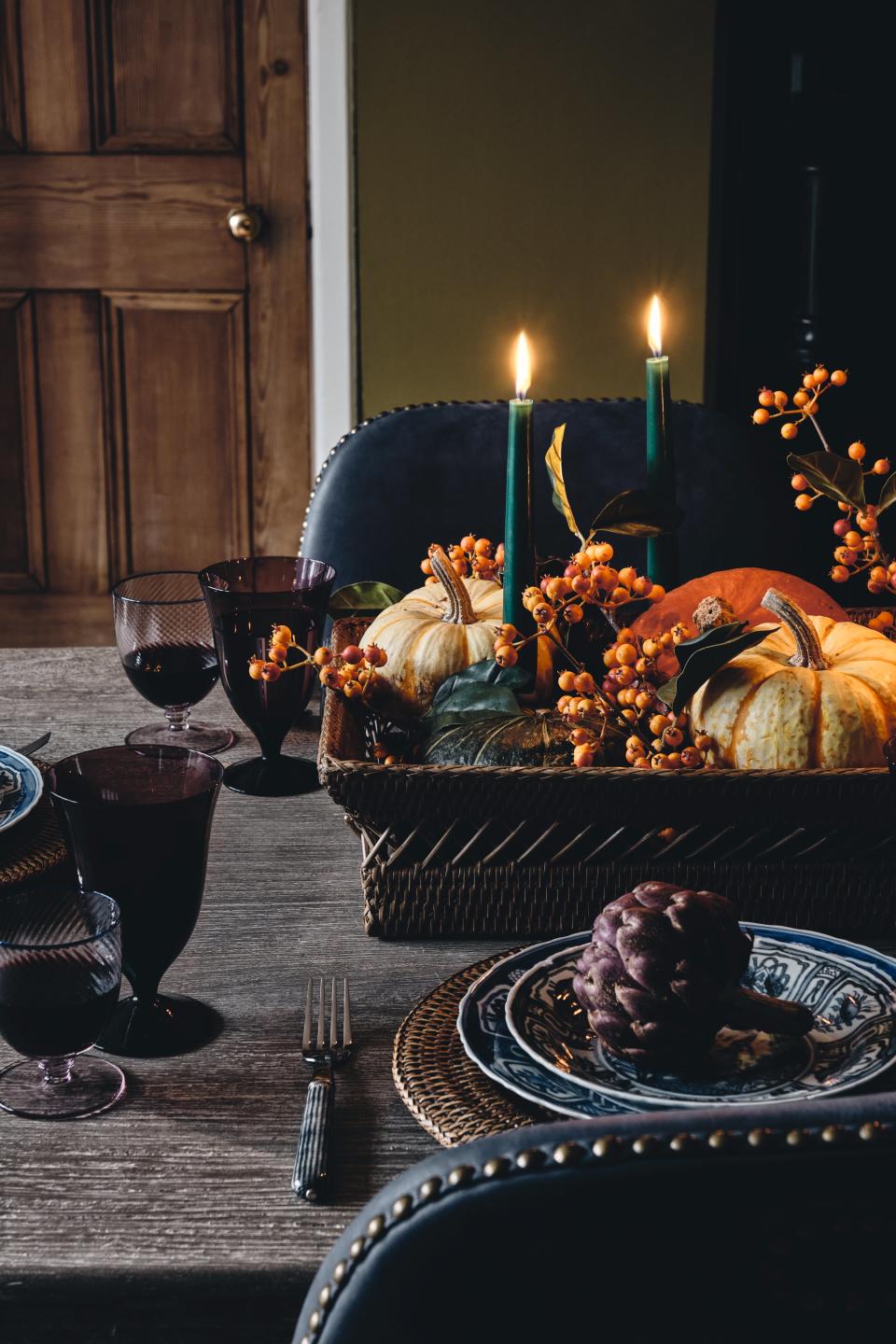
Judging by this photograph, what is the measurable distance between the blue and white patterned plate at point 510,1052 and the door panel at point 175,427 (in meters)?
2.30

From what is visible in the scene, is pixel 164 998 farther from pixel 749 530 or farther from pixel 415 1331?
pixel 749 530

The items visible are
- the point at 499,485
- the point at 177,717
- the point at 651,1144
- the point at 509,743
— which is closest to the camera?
the point at 651,1144

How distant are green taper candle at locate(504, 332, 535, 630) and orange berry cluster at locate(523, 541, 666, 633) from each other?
24 mm

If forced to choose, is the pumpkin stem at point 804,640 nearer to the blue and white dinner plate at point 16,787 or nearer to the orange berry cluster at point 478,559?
the orange berry cluster at point 478,559

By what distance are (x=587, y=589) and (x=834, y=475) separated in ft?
0.65

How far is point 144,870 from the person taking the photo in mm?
726

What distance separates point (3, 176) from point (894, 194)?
1.73m

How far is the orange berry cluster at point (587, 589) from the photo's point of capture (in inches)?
33.6

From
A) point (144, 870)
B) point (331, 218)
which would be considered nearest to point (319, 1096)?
point (144, 870)

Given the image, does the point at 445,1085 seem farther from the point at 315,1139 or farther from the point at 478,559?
the point at 478,559

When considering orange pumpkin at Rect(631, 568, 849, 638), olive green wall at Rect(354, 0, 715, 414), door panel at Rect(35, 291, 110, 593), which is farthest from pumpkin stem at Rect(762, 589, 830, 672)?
door panel at Rect(35, 291, 110, 593)

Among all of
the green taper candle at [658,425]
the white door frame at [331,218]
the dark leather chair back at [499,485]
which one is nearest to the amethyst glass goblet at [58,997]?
the green taper candle at [658,425]

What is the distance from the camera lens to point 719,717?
2.72ft

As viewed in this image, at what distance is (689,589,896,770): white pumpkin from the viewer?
31.9 inches
